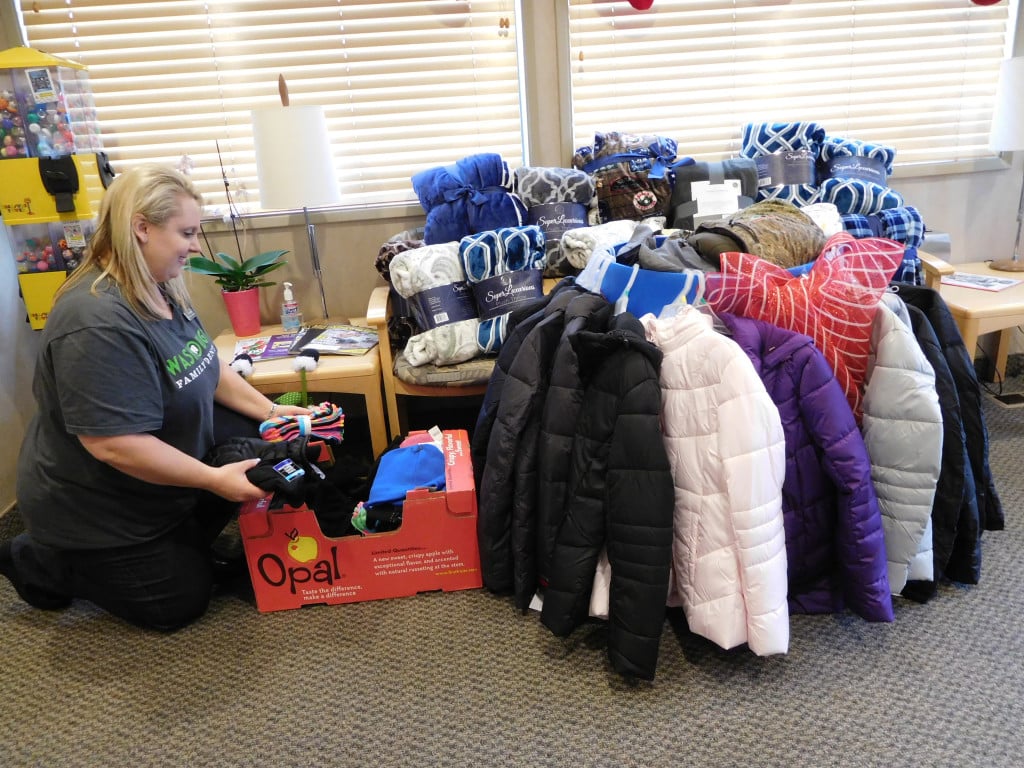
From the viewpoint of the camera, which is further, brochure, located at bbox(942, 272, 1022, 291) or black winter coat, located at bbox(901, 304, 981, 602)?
brochure, located at bbox(942, 272, 1022, 291)

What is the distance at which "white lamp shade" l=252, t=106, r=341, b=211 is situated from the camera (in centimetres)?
240

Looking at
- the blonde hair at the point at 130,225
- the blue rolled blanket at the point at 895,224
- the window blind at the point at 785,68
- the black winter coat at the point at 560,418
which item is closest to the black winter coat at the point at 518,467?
the black winter coat at the point at 560,418

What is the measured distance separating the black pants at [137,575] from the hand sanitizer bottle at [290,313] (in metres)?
0.94

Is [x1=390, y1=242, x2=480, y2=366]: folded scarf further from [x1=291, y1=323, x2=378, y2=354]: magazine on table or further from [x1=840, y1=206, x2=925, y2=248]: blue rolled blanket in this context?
[x1=840, y1=206, x2=925, y2=248]: blue rolled blanket

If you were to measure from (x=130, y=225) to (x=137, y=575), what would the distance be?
0.84m

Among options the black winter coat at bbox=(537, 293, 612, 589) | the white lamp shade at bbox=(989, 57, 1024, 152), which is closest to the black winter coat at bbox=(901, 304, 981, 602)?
the black winter coat at bbox=(537, 293, 612, 589)

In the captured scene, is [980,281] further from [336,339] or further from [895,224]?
[336,339]

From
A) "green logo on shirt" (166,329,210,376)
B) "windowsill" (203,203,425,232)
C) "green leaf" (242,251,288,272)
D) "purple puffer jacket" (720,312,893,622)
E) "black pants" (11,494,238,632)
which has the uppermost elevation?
"windowsill" (203,203,425,232)

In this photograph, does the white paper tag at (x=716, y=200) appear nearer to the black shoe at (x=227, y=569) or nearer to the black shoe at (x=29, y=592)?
the black shoe at (x=227, y=569)

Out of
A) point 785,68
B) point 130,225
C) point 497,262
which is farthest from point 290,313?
point 785,68

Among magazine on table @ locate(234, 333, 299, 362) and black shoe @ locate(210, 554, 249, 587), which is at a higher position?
magazine on table @ locate(234, 333, 299, 362)

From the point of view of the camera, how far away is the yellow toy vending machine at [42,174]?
2.27m

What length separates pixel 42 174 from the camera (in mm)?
2281

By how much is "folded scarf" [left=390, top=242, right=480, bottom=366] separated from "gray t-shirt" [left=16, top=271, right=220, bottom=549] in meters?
0.63
